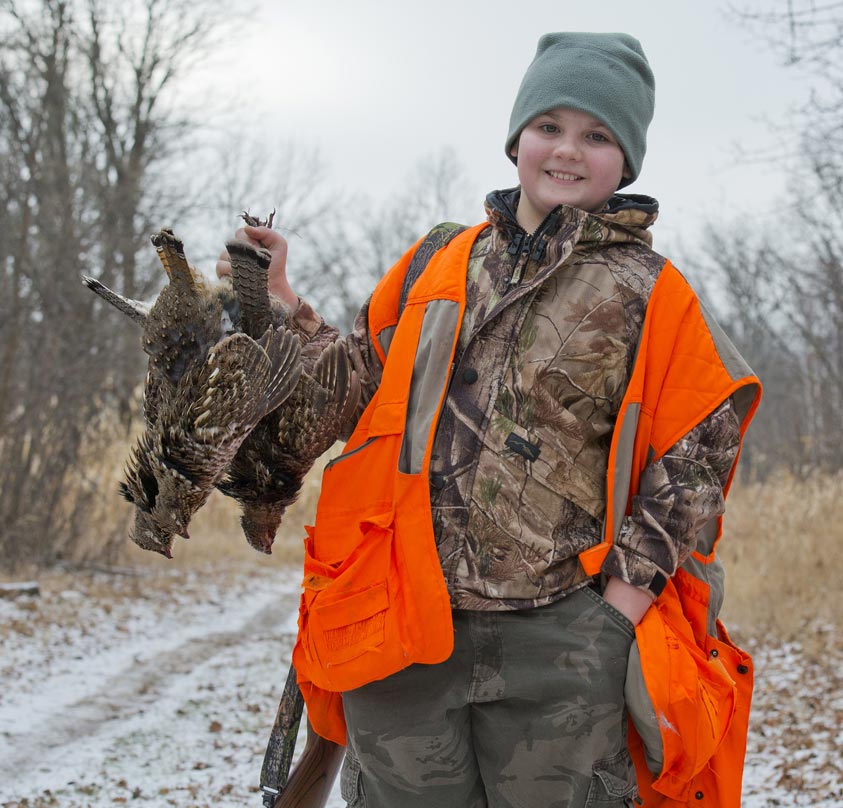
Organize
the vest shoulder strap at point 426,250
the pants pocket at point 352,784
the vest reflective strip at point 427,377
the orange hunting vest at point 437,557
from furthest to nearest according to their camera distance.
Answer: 1. the vest shoulder strap at point 426,250
2. the pants pocket at point 352,784
3. the vest reflective strip at point 427,377
4. the orange hunting vest at point 437,557

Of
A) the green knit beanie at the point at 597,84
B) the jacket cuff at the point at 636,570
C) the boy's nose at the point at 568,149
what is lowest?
the jacket cuff at the point at 636,570

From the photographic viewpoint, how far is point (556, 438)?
6.96ft

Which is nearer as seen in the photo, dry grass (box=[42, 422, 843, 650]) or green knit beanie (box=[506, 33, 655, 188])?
green knit beanie (box=[506, 33, 655, 188])

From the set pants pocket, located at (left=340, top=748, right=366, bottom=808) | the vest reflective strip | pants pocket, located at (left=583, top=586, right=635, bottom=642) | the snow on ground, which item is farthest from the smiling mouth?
the snow on ground

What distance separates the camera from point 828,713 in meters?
5.70

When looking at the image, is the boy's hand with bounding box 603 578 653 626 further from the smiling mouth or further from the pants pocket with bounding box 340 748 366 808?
the smiling mouth

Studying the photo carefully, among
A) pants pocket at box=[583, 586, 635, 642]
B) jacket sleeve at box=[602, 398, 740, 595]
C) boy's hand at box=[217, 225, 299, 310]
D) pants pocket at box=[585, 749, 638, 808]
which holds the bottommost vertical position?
pants pocket at box=[585, 749, 638, 808]

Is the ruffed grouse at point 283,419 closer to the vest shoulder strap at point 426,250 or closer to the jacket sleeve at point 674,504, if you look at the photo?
the vest shoulder strap at point 426,250

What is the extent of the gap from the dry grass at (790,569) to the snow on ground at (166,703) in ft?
1.63

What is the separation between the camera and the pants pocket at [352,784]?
2.25 m

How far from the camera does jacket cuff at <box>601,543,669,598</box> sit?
2.01m

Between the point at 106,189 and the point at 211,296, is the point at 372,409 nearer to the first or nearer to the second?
the point at 211,296

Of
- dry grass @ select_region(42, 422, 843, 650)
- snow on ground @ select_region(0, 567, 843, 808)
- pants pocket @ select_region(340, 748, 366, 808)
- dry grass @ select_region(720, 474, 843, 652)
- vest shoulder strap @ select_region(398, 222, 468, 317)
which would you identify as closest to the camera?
pants pocket @ select_region(340, 748, 366, 808)

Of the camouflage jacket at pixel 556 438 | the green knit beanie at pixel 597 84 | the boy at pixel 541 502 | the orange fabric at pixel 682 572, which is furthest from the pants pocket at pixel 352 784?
the green knit beanie at pixel 597 84
